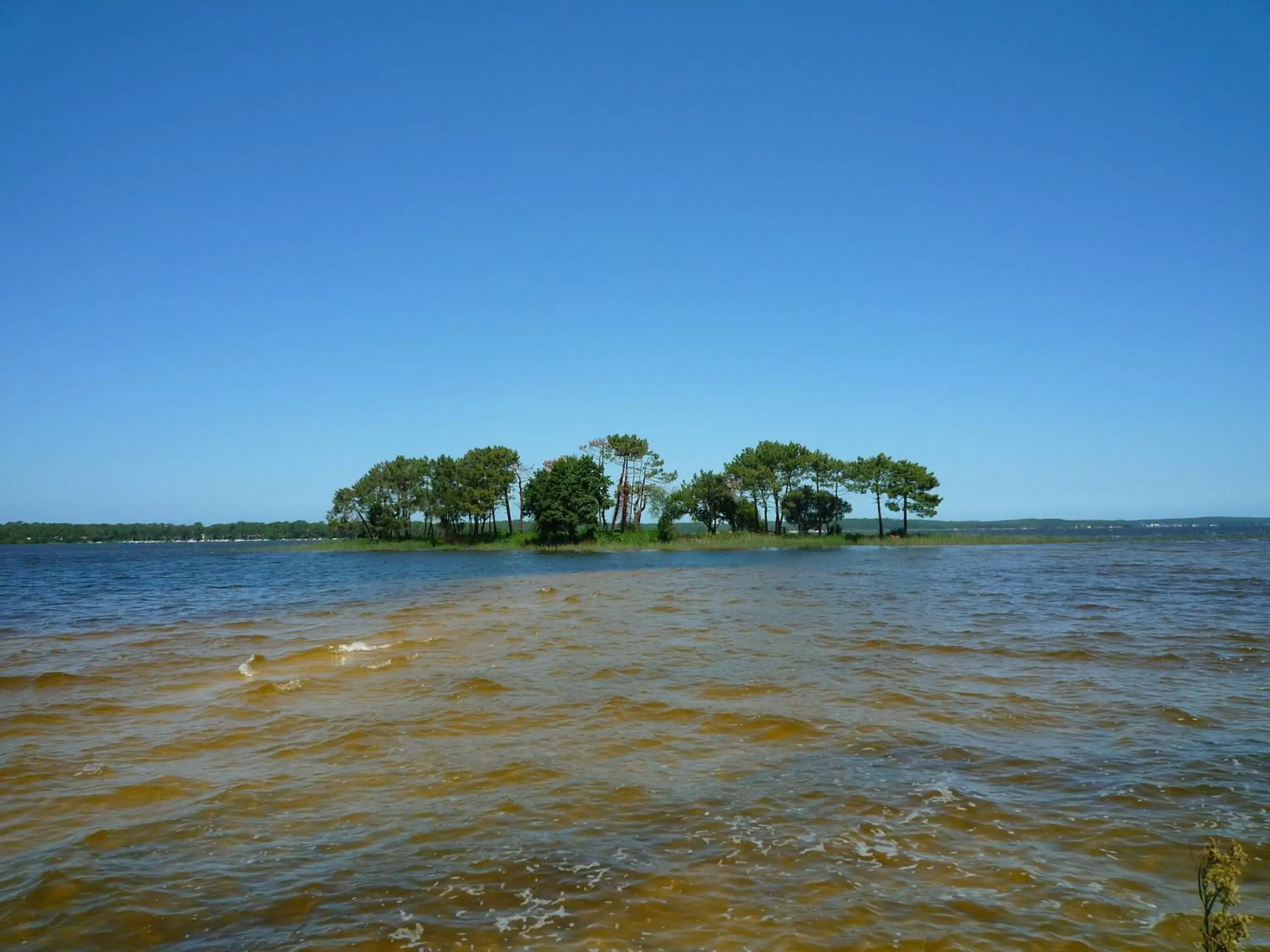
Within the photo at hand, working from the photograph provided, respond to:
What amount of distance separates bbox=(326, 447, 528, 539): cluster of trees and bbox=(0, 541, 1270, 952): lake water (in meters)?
64.0

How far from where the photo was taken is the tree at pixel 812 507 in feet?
271

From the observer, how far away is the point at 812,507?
83.4 meters

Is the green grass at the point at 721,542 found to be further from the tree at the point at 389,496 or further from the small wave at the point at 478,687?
the small wave at the point at 478,687

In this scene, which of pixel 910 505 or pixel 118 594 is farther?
pixel 910 505

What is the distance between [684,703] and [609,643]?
568cm

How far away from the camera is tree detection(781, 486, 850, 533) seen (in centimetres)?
8250

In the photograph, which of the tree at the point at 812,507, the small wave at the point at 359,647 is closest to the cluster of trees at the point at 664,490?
the tree at the point at 812,507

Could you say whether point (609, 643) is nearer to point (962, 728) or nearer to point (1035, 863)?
point (962, 728)

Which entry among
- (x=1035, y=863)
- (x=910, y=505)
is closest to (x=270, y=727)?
(x=1035, y=863)

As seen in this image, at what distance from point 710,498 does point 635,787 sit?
251 ft

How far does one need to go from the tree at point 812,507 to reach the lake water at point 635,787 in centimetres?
6579

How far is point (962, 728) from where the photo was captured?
27.4 ft

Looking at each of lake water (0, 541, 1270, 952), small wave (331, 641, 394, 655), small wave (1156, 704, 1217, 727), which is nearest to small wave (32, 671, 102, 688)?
lake water (0, 541, 1270, 952)

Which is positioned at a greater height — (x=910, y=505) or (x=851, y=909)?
(x=910, y=505)
